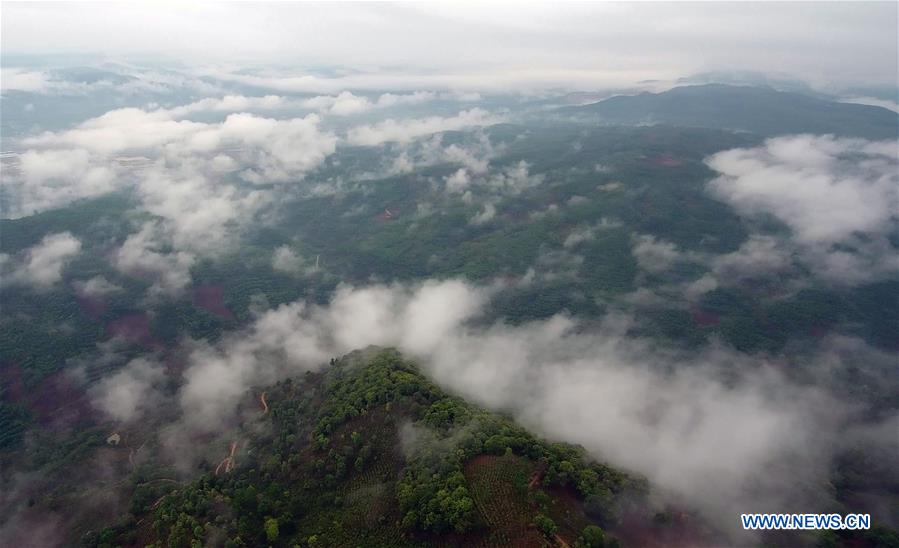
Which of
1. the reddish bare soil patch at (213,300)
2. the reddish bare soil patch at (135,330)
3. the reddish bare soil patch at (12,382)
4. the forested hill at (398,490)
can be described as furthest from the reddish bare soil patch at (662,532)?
the reddish bare soil patch at (213,300)

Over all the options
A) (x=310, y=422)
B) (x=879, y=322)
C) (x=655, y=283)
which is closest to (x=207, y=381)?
(x=310, y=422)

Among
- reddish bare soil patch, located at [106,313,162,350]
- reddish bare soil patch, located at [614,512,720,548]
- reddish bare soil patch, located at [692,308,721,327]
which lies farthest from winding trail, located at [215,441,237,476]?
reddish bare soil patch, located at [692,308,721,327]

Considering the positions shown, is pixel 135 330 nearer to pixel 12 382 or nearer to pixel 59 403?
pixel 12 382

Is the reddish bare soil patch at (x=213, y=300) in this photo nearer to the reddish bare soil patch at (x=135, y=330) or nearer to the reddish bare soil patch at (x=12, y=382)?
the reddish bare soil patch at (x=135, y=330)

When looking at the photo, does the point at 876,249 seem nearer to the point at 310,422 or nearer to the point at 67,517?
the point at 310,422

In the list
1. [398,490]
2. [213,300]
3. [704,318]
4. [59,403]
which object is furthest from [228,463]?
[704,318]

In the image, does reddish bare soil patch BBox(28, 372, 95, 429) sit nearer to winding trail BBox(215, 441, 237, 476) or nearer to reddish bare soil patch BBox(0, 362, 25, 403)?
reddish bare soil patch BBox(0, 362, 25, 403)
